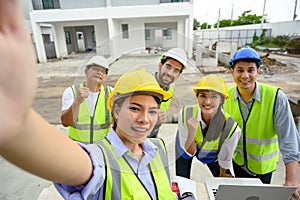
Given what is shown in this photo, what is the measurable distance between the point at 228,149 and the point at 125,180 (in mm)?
827

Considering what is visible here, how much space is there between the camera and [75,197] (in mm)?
447

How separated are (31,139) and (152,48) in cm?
70

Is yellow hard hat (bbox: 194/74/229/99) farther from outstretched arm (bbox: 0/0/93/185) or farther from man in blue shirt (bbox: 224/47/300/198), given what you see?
outstretched arm (bbox: 0/0/93/185)

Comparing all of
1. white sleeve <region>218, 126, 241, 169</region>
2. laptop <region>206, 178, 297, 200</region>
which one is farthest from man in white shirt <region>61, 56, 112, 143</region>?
white sleeve <region>218, 126, 241, 169</region>

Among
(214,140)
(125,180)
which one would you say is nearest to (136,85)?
(125,180)

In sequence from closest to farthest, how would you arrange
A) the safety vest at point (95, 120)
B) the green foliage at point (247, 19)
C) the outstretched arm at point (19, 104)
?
the outstretched arm at point (19, 104) → the safety vest at point (95, 120) → the green foliage at point (247, 19)

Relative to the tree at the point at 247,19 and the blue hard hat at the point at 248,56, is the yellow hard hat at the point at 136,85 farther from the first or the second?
the tree at the point at 247,19

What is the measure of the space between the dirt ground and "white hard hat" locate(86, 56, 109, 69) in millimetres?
47

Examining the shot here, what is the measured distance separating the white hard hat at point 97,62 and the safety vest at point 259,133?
0.79 meters

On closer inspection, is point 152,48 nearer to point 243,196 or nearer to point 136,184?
point 136,184

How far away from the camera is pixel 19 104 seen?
8.0 inches

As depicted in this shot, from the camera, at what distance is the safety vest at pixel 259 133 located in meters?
1.21

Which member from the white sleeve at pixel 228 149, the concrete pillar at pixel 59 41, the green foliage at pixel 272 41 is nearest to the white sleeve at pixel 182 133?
the white sleeve at pixel 228 149

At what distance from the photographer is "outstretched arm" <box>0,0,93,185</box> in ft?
0.60
